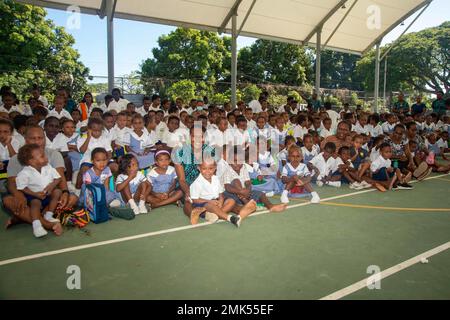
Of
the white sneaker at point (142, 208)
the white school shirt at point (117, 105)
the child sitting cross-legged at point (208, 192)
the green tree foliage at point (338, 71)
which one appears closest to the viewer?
the child sitting cross-legged at point (208, 192)

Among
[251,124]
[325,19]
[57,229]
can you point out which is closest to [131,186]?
[57,229]

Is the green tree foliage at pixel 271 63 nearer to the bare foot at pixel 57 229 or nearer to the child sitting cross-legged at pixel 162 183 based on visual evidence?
the child sitting cross-legged at pixel 162 183

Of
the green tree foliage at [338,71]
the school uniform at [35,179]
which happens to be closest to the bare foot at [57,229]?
the school uniform at [35,179]

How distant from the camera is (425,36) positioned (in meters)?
31.1

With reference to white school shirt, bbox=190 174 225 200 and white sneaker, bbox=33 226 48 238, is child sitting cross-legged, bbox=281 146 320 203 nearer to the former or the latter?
white school shirt, bbox=190 174 225 200

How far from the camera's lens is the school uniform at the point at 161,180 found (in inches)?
188

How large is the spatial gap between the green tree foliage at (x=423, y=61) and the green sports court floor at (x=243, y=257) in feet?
101

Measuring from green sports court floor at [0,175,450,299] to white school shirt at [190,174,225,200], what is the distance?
0.38 metres

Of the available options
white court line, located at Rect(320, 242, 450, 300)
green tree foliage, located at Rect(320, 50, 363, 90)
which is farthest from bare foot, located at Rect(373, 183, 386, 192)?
green tree foliage, located at Rect(320, 50, 363, 90)

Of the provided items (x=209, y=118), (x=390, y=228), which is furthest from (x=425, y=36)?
(x=390, y=228)

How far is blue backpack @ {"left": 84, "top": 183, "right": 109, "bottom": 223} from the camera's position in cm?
404
